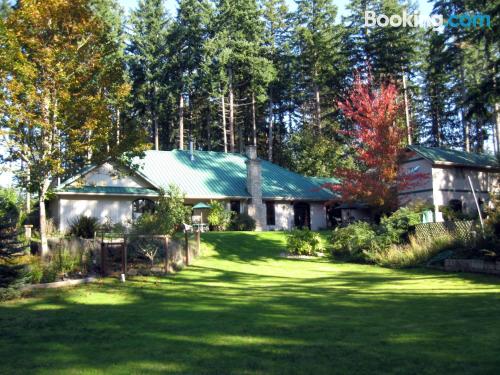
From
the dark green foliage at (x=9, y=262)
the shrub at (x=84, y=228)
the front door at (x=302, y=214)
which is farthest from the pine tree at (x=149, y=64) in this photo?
the dark green foliage at (x=9, y=262)

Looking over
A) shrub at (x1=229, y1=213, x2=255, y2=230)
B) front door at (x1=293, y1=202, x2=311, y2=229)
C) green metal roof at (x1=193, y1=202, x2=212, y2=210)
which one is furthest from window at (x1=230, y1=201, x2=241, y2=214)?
front door at (x1=293, y1=202, x2=311, y2=229)

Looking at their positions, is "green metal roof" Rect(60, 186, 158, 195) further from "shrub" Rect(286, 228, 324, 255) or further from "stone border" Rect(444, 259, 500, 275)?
"stone border" Rect(444, 259, 500, 275)

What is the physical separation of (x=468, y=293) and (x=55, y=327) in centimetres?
873

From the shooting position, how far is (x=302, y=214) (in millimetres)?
36781

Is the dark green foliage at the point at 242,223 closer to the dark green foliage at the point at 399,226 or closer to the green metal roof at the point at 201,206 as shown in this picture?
the green metal roof at the point at 201,206

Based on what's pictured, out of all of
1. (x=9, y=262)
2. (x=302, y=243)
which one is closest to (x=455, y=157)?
(x=302, y=243)

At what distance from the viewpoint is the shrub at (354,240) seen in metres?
20.5

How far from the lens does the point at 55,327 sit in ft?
27.7

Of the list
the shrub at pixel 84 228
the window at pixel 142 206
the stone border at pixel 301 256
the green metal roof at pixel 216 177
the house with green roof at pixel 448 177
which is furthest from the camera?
the green metal roof at pixel 216 177

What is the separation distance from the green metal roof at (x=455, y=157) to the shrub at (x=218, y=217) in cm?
1316

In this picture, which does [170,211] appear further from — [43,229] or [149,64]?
[149,64]

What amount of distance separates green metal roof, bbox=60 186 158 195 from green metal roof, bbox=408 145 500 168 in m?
17.7

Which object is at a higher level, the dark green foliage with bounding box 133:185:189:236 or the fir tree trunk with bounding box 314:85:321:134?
the fir tree trunk with bounding box 314:85:321:134

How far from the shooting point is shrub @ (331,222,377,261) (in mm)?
20547
